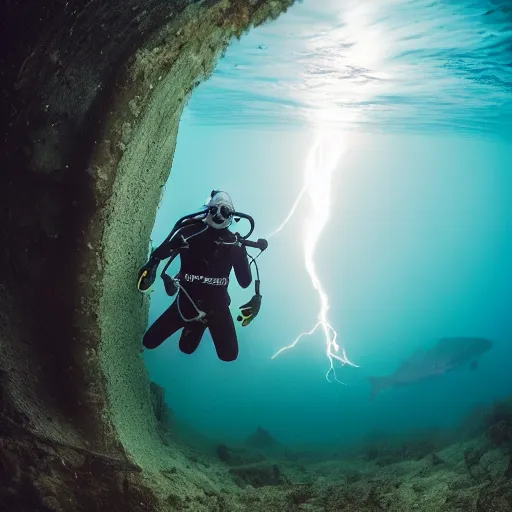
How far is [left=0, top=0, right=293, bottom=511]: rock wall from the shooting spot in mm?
2057

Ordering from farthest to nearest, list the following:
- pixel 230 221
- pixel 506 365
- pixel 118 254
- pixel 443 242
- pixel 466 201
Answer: pixel 466 201, pixel 443 242, pixel 506 365, pixel 230 221, pixel 118 254

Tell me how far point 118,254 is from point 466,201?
414 ft

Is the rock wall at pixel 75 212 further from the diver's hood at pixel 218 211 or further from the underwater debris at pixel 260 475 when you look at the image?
the underwater debris at pixel 260 475

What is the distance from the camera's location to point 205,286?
14.0ft

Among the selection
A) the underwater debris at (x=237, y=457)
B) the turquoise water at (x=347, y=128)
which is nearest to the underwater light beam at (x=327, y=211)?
the turquoise water at (x=347, y=128)

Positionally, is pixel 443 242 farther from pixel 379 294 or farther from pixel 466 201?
pixel 379 294

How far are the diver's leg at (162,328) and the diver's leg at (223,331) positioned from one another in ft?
1.35

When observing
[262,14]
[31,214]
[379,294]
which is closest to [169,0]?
[262,14]

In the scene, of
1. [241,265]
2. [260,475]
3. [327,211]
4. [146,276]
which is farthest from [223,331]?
[327,211]

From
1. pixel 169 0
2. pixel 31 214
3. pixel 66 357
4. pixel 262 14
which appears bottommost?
pixel 66 357

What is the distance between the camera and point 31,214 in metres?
2.18

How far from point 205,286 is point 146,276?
1.09 m

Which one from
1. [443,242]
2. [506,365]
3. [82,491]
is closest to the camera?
[82,491]

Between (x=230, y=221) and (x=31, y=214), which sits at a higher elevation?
(x=230, y=221)
